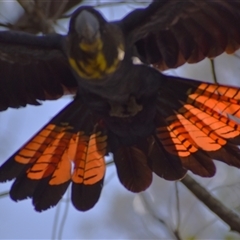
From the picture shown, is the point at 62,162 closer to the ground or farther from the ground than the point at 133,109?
closer to the ground

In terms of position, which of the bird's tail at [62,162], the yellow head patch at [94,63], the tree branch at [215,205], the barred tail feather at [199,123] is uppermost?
the yellow head patch at [94,63]

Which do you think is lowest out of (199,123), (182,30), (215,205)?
(215,205)

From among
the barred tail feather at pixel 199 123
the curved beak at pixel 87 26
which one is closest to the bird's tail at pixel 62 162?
the barred tail feather at pixel 199 123

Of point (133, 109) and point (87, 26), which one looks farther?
point (133, 109)

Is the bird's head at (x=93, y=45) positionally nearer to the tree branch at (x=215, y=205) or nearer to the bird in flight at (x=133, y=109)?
the bird in flight at (x=133, y=109)

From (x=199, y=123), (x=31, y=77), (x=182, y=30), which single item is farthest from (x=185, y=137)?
(x=31, y=77)

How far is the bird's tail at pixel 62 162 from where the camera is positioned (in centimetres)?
107

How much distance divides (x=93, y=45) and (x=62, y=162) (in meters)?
0.27

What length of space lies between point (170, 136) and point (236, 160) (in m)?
0.12

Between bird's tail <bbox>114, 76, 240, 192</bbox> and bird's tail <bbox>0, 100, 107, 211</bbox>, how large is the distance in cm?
5

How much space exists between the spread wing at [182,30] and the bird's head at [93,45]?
0.18 feet

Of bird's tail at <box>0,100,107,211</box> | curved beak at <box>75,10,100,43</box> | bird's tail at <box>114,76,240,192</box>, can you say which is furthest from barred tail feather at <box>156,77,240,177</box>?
curved beak at <box>75,10,100,43</box>

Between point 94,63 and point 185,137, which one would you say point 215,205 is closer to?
point 185,137

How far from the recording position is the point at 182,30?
1049mm
